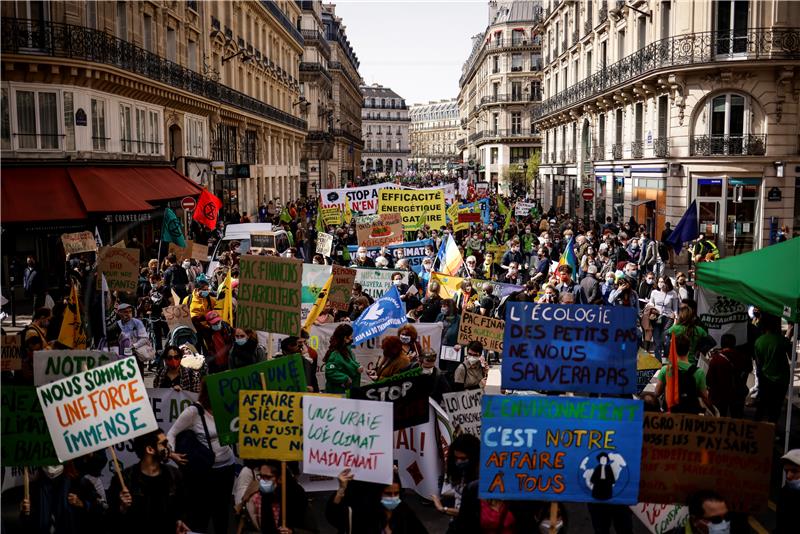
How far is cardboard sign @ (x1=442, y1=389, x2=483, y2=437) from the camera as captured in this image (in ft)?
26.6

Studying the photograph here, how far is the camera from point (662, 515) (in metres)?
6.71

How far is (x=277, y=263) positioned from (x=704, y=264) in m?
5.14

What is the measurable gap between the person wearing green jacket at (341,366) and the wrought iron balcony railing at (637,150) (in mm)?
25781

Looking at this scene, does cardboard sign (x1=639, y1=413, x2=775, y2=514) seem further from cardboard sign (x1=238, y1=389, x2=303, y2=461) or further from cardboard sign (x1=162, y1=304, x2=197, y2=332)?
cardboard sign (x1=162, y1=304, x2=197, y2=332)

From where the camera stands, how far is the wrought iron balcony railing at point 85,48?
67.7ft

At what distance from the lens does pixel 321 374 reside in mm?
12281

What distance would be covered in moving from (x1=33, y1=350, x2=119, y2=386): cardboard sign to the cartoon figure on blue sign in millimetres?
4100

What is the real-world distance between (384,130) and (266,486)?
172m

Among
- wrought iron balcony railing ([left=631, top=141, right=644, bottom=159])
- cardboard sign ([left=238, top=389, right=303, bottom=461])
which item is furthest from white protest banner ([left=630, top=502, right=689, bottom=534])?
wrought iron balcony railing ([left=631, top=141, right=644, bottom=159])

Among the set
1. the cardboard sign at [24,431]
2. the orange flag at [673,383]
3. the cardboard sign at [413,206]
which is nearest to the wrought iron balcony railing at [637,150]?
the cardboard sign at [413,206]

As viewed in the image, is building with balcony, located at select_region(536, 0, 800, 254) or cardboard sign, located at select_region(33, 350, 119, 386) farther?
building with balcony, located at select_region(536, 0, 800, 254)

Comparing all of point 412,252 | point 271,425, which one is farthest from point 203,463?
point 412,252

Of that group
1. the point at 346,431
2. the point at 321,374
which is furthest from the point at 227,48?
the point at 346,431

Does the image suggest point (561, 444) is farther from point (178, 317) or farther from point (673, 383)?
point (178, 317)
